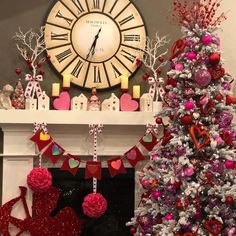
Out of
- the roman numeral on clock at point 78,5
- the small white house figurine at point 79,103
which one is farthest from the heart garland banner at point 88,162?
the roman numeral on clock at point 78,5

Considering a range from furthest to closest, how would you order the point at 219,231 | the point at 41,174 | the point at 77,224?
1. the point at 77,224
2. the point at 41,174
3. the point at 219,231

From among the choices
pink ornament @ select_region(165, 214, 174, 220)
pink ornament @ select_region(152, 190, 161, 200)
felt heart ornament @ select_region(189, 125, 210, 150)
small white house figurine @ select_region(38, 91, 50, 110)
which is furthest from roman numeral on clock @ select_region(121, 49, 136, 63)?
pink ornament @ select_region(165, 214, 174, 220)

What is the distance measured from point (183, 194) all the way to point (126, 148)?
2.70 feet

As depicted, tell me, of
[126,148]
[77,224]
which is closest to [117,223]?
[77,224]

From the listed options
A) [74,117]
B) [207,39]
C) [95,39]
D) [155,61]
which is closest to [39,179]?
[74,117]

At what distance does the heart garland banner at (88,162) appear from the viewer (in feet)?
9.67

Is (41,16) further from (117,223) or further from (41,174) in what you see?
(117,223)

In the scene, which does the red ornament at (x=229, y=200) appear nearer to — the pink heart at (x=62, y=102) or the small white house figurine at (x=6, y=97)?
the pink heart at (x=62, y=102)

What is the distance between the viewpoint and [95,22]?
122 inches

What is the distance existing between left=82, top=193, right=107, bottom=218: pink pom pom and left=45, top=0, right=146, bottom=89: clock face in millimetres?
787

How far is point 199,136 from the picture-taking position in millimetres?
2400

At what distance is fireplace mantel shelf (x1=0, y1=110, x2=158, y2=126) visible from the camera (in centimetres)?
290

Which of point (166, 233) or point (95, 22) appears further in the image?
point (95, 22)

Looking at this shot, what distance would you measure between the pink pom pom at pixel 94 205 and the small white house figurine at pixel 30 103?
0.73 m
